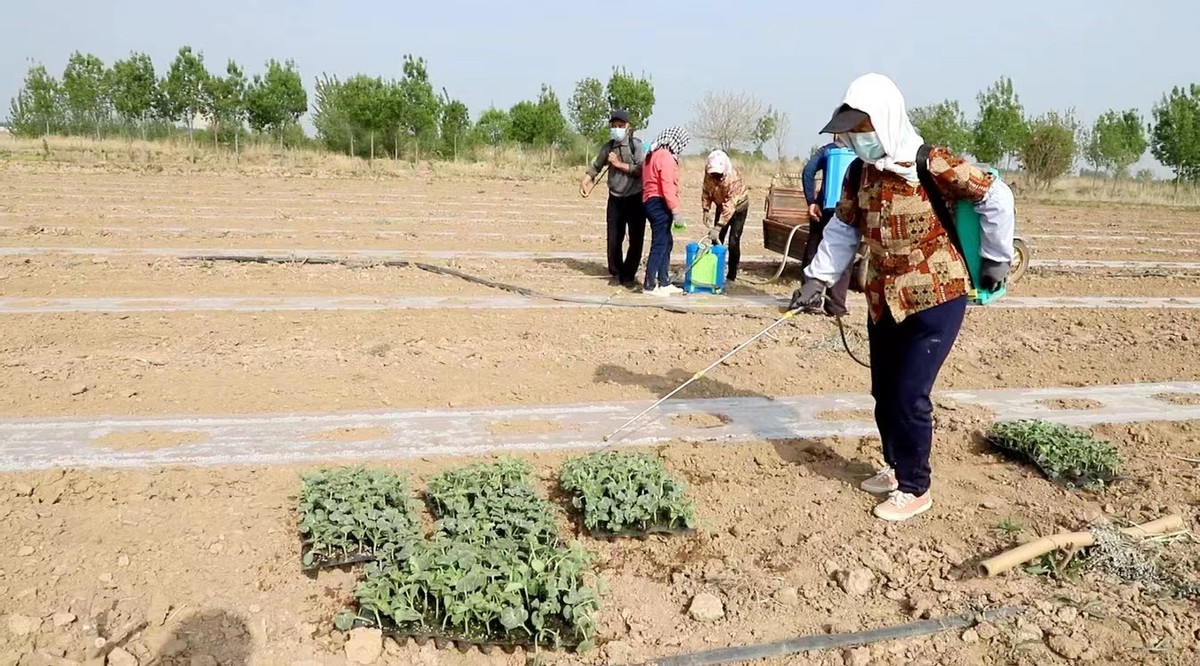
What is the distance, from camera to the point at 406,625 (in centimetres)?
298

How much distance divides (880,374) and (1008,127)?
34.2 metres

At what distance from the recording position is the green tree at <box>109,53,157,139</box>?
34906 millimetres

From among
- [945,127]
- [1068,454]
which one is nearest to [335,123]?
[945,127]

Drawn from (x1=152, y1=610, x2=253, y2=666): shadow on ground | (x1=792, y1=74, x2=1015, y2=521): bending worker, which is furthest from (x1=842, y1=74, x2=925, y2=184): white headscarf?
(x1=152, y1=610, x2=253, y2=666): shadow on ground

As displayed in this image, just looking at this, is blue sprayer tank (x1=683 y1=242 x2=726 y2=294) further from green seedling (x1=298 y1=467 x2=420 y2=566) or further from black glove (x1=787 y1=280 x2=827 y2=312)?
green seedling (x1=298 y1=467 x2=420 y2=566)

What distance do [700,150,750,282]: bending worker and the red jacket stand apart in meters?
0.62

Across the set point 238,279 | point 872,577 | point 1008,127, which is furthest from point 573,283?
point 1008,127

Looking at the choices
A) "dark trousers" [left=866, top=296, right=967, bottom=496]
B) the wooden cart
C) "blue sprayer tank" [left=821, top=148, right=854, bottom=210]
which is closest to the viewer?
"dark trousers" [left=866, top=296, right=967, bottom=496]

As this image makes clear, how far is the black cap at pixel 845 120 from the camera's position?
→ 3406 millimetres

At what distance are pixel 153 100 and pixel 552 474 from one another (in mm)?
37225

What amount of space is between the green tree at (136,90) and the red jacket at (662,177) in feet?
108

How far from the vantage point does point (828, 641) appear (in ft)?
9.79

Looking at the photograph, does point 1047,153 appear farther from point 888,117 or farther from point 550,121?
point 888,117

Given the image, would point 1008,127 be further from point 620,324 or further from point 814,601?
point 814,601
